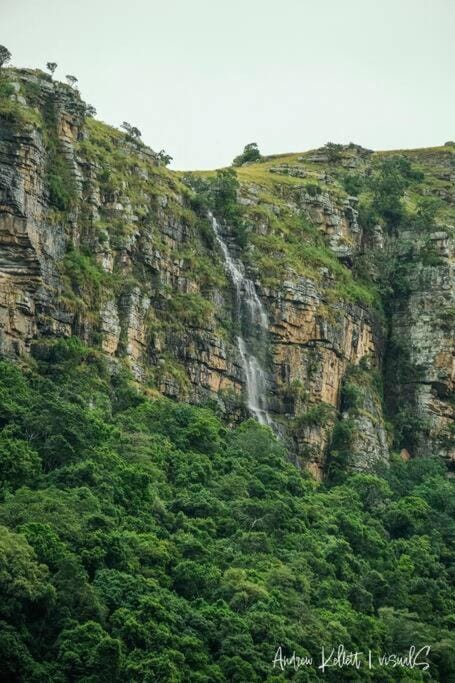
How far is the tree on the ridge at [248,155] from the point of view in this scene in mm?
131500

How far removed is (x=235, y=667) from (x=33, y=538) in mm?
9483

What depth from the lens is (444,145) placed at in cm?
13688

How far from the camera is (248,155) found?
132 m

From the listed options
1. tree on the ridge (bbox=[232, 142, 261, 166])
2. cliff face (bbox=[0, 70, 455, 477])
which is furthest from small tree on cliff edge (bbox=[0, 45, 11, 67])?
tree on the ridge (bbox=[232, 142, 261, 166])

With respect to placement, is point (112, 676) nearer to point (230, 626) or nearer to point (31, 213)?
point (230, 626)

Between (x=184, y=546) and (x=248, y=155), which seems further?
(x=248, y=155)

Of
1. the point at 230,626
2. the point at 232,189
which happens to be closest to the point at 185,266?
the point at 232,189
